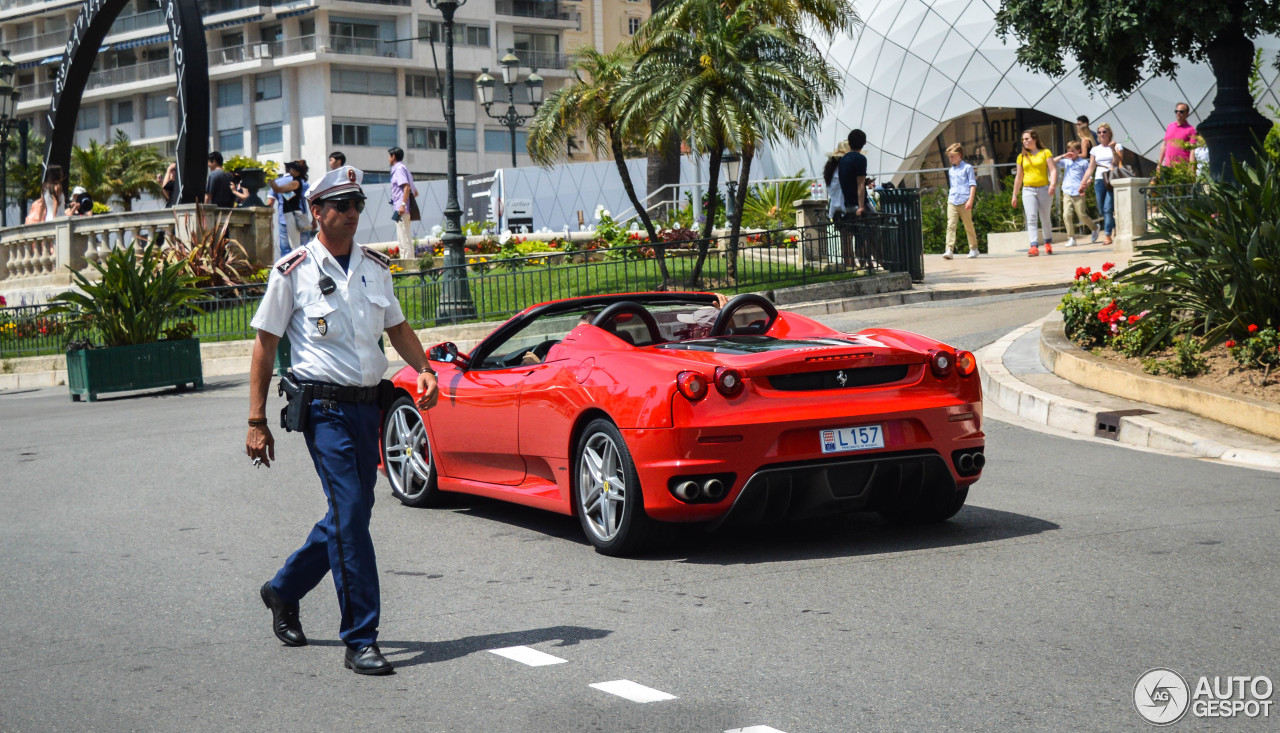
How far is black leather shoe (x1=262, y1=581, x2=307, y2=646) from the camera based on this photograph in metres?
5.36

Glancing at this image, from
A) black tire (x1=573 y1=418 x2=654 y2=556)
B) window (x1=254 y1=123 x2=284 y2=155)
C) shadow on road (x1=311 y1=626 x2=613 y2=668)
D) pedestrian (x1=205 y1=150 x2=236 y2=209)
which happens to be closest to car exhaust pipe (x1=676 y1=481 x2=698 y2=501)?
black tire (x1=573 y1=418 x2=654 y2=556)

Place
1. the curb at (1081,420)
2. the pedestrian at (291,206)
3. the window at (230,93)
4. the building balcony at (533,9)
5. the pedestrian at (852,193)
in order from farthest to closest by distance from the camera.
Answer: the building balcony at (533,9)
the window at (230,93)
the pedestrian at (852,193)
the pedestrian at (291,206)
the curb at (1081,420)

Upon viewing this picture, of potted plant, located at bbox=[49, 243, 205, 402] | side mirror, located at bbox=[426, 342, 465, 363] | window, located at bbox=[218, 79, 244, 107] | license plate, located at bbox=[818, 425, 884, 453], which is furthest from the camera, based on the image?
window, located at bbox=[218, 79, 244, 107]

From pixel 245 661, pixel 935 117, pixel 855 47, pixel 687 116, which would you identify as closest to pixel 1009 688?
pixel 245 661

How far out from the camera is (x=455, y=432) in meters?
8.05

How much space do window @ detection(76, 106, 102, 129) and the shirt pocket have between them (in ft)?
295

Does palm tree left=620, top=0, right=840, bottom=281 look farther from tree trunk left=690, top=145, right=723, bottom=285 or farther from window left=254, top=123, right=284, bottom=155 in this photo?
window left=254, top=123, right=284, bottom=155

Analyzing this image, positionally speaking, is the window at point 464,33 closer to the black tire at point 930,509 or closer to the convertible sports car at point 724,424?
the convertible sports car at point 724,424

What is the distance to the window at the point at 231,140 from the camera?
80.4 m

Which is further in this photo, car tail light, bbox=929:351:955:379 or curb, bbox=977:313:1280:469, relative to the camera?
curb, bbox=977:313:1280:469

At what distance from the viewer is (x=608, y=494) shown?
6.80 metres

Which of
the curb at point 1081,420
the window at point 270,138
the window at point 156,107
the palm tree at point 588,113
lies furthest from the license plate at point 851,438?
the window at point 156,107

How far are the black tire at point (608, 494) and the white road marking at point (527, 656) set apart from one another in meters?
1.47

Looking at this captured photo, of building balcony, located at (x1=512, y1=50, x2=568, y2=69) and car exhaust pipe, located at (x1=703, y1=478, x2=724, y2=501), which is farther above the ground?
building balcony, located at (x1=512, y1=50, x2=568, y2=69)
